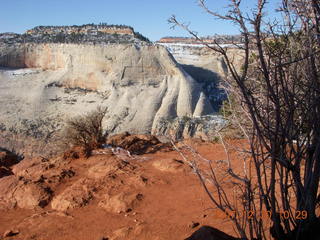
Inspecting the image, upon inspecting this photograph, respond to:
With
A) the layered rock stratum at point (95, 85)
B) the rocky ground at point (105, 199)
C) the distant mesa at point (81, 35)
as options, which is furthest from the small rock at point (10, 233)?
the distant mesa at point (81, 35)

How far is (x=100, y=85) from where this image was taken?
25.0 metres

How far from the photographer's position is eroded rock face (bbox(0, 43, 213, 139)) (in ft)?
73.9

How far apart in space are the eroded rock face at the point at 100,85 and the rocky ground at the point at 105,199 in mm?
15298

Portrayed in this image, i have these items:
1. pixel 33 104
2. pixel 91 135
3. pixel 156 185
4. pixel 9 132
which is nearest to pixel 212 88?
pixel 33 104

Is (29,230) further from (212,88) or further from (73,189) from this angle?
(212,88)

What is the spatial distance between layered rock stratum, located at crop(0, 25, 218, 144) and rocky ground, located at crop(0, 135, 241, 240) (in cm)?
1523

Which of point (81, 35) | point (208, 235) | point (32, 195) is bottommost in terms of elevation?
point (32, 195)

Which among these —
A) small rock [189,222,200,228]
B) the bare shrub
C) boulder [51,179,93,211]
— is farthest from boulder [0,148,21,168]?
small rock [189,222,200,228]

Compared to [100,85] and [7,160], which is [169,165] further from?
[100,85]

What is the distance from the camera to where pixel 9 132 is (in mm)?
21219

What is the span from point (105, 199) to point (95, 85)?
21.1 m

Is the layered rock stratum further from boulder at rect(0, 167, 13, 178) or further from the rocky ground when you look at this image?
the rocky ground

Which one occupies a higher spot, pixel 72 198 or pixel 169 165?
pixel 169 165

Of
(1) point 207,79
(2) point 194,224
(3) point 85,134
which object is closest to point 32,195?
(3) point 85,134
